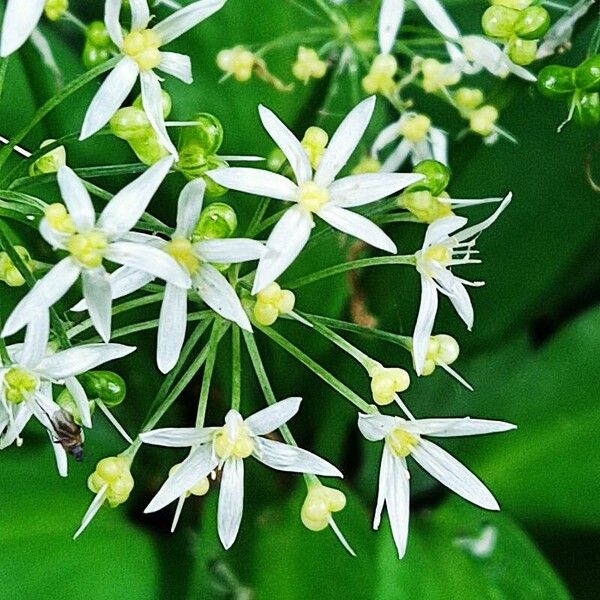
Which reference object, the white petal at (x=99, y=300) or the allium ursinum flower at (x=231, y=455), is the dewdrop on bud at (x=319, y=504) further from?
the white petal at (x=99, y=300)

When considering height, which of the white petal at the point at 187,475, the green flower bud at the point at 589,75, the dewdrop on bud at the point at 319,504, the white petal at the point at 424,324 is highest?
the green flower bud at the point at 589,75

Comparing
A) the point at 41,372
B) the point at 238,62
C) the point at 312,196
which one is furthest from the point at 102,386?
the point at 238,62

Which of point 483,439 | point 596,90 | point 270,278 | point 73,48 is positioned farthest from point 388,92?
point 73,48

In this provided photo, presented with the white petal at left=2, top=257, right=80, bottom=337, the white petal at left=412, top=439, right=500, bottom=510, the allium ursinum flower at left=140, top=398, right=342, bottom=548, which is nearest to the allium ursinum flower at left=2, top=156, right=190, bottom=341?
the white petal at left=2, top=257, right=80, bottom=337

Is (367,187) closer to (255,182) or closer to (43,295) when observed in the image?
(255,182)

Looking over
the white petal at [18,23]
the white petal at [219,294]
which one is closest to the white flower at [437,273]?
the white petal at [219,294]

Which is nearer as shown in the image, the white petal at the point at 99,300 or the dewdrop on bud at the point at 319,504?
the white petal at the point at 99,300

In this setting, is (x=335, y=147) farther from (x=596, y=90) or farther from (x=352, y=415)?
(x=352, y=415)
